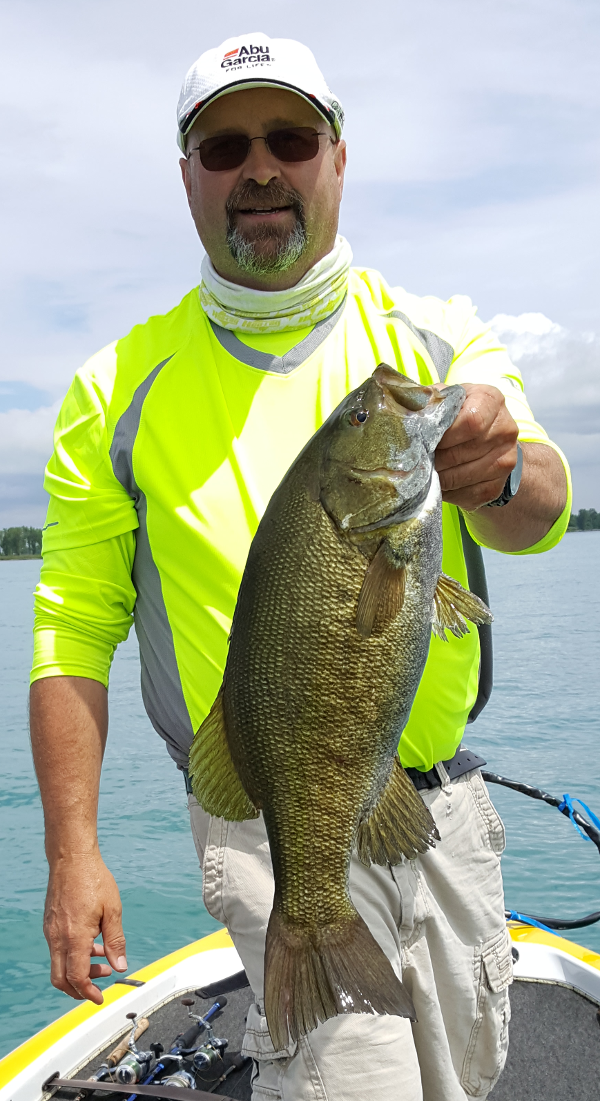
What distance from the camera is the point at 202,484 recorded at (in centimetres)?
245

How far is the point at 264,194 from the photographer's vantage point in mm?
→ 2500

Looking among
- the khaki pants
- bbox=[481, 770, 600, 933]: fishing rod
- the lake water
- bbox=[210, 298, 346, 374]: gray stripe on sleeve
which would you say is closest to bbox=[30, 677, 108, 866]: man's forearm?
the khaki pants

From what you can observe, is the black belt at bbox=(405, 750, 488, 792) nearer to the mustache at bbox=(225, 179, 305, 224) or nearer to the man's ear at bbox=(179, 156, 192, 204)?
the mustache at bbox=(225, 179, 305, 224)

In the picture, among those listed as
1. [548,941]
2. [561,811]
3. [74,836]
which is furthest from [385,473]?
[548,941]

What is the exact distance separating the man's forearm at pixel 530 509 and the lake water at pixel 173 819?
8.53 metres

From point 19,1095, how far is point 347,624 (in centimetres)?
316

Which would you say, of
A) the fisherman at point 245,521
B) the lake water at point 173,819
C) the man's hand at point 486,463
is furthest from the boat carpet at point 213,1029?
the lake water at point 173,819

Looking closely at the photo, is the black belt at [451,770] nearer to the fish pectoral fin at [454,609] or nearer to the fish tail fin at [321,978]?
the fish tail fin at [321,978]

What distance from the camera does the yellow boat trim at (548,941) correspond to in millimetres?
4371

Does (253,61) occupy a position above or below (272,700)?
above

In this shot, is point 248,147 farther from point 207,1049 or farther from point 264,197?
point 207,1049

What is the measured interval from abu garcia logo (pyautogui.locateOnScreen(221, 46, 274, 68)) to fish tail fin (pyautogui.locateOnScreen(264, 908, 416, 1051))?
2152 mm

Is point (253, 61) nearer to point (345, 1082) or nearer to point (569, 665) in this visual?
point (345, 1082)

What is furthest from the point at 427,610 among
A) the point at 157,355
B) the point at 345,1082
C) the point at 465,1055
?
the point at 465,1055
